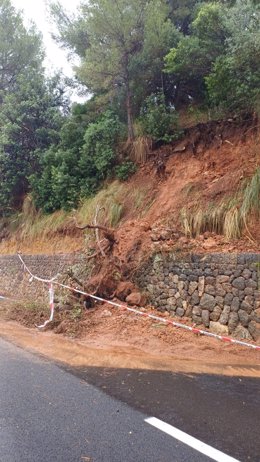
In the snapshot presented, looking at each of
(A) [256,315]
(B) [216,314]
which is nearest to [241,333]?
(A) [256,315]

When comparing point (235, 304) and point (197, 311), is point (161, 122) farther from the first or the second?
point (235, 304)

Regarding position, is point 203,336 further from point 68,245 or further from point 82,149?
point 82,149

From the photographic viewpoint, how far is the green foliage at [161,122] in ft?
41.7

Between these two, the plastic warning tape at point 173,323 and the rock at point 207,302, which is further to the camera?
the rock at point 207,302

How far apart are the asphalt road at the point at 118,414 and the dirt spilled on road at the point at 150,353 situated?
15.8 inches

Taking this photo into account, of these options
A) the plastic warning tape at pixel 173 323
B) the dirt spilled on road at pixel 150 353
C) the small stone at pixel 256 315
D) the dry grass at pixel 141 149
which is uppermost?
the dry grass at pixel 141 149

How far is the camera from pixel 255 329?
6.96 metres

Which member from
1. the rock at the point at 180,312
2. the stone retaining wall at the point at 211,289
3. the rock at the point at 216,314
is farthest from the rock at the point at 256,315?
the rock at the point at 180,312

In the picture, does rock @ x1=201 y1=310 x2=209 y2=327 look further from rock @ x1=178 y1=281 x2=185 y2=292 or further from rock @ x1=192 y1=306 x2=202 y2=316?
rock @ x1=178 y1=281 x2=185 y2=292

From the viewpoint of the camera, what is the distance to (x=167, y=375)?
5.80 m

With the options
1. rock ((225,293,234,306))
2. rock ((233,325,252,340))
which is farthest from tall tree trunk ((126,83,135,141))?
rock ((233,325,252,340))

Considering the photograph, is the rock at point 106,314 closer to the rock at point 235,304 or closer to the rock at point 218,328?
the rock at point 218,328

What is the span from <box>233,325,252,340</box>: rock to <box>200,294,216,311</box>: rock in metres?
0.70

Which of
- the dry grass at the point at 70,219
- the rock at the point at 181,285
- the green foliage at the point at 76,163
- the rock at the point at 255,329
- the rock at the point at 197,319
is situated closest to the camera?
the rock at the point at 255,329
